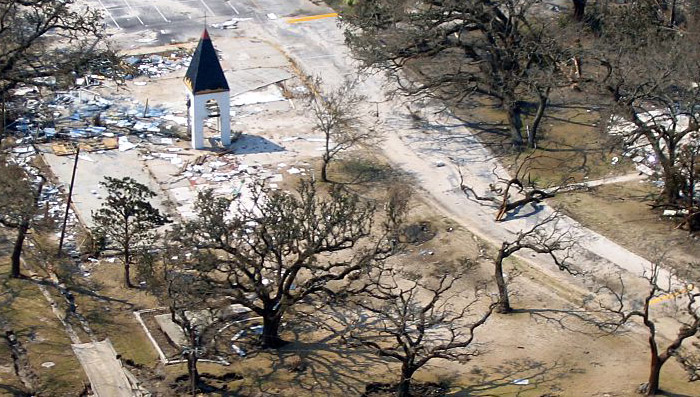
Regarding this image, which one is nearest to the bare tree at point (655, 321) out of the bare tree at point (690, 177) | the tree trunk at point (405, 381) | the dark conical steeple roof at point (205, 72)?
the bare tree at point (690, 177)

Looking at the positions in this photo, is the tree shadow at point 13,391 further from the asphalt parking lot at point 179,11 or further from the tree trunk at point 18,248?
the asphalt parking lot at point 179,11

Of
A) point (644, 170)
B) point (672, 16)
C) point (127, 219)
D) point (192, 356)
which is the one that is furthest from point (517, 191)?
point (192, 356)

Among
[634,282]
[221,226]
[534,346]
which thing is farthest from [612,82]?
[221,226]

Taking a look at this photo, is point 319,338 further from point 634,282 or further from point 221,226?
point 634,282

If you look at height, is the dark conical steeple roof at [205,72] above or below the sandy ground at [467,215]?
above

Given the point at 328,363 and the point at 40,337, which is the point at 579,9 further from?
the point at 40,337

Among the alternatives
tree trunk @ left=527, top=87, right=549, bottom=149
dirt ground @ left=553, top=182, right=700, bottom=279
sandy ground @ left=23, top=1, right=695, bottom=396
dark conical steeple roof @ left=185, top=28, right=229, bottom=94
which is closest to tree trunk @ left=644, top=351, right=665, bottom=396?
sandy ground @ left=23, top=1, right=695, bottom=396
